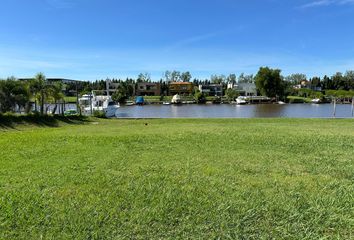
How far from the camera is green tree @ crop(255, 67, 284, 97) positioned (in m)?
92.4

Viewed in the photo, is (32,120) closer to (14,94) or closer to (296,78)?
(14,94)

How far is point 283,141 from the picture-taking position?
1070cm

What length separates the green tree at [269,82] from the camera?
3639 inches

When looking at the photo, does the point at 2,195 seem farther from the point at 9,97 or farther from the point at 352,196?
the point at 9,97

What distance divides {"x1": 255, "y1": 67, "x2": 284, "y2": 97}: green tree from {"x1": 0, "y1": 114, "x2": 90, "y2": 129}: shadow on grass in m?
76.5

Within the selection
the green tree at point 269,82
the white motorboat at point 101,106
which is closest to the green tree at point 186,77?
the green tree at point 269,82

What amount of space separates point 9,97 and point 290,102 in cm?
8441

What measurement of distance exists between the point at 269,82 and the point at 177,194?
93886mm

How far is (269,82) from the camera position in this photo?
9444cm

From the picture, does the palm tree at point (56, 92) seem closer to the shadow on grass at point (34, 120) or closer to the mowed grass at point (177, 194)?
the shadow on grass at point (34, 120)

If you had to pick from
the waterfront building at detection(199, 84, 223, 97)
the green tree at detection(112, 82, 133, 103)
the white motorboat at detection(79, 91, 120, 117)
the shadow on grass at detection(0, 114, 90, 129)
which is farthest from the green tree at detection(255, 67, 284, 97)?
the shadow on grass at detection(0, 114, 90, 129)

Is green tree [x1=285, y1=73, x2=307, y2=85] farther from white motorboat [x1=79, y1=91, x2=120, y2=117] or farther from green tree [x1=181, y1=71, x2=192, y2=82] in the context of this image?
white motorboat [x1=79, y1=91, x2=120, y2=117]

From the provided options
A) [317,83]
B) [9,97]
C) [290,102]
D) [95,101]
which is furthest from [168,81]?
[9,97]

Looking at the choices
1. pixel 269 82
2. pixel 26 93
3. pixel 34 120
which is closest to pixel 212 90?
pixel 269 82
